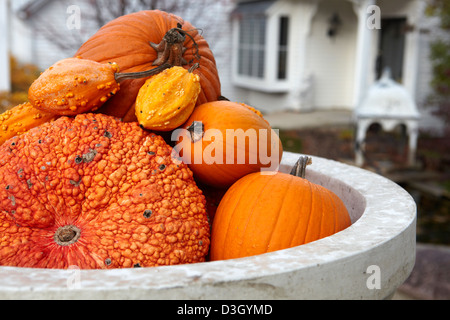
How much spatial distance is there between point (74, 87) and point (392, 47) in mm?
11171

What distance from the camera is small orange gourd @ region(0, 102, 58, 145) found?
5.26 ft

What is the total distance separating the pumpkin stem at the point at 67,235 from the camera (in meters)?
1.30

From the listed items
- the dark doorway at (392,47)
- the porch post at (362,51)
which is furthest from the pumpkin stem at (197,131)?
the dark doorway at (392,47)

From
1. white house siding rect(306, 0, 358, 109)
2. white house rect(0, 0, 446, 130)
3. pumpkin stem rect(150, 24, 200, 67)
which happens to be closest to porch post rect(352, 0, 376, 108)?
white house rect(0, 0, 446, 130)

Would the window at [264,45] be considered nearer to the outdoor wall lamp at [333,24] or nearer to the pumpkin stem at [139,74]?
the outdoor wall lamp at [333,24]

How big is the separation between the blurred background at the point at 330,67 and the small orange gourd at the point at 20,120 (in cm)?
435

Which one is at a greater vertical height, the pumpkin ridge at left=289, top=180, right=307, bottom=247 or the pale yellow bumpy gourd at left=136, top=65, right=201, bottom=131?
the pale yellow bumpy gourd at left=136, top=65, right=201, bottom=131

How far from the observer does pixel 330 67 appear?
12375 millimetres

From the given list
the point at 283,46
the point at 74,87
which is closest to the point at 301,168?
the point at 74,87

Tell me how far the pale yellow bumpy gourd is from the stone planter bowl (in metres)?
0.55

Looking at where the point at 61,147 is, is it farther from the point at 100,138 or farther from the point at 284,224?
the point at 284,224

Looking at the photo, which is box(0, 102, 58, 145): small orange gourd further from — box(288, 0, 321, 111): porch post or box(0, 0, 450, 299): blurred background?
box(288, 0, 321, 111): porch post
